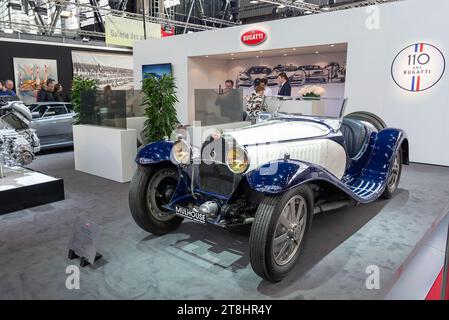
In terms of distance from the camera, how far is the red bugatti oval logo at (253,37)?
8.26 m

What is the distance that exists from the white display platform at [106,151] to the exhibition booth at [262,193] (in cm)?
3

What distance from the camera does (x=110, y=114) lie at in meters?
5.38

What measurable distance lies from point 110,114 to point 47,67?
9.15 meters

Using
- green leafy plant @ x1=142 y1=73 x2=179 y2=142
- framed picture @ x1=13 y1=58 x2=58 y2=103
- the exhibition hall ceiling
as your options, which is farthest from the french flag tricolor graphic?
framed picture @ x1=13 y1=58 x2=58 y2=103

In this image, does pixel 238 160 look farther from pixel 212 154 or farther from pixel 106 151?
pixel 106 151

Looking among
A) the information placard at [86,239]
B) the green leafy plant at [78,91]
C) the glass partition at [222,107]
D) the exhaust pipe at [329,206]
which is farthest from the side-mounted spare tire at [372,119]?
the green leafy plant at [78,91]

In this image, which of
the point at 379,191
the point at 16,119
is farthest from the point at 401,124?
the point at 16,119

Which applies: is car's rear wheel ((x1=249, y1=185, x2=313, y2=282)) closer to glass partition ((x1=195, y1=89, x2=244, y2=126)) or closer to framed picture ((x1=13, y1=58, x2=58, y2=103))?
glass partition ((x1=195, y1=89, x2=244, y2=126))

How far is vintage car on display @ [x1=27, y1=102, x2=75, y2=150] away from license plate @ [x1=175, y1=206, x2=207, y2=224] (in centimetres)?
580

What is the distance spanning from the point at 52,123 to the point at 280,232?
6.72 metres

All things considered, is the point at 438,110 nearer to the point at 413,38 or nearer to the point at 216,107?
the point at 413,38

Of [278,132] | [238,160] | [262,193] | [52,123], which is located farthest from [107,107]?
[262,193]

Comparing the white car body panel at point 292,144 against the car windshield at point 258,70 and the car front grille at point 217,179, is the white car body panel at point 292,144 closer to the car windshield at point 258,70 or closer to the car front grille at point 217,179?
the car front grille at point 217,179

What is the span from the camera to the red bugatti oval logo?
27.1 ft
